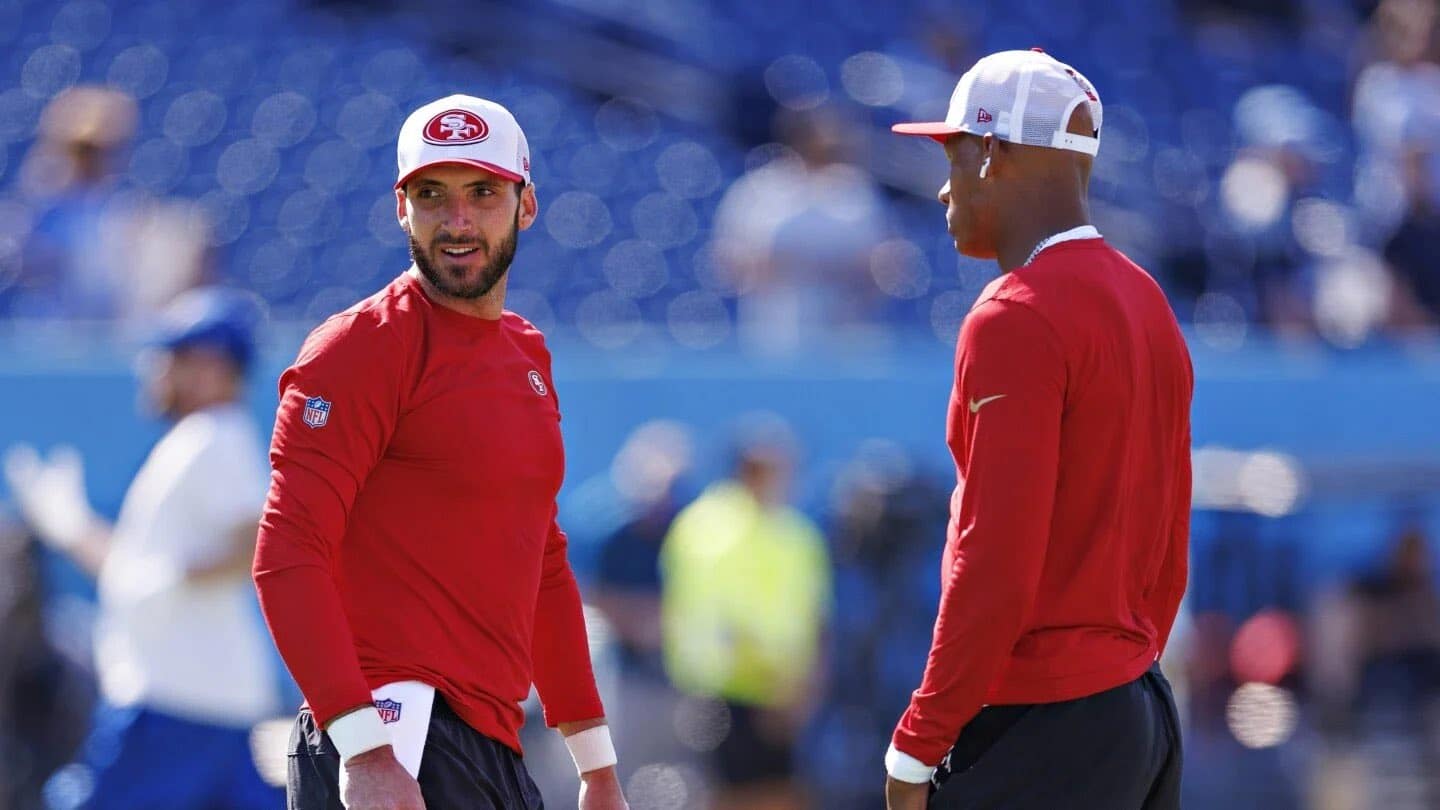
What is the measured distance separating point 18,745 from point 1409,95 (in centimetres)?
719

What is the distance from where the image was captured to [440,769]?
11.0 ft

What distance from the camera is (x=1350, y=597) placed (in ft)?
25.3

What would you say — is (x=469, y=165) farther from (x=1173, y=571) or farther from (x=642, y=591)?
(x=642, y=591)

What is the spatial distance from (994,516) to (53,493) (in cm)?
464

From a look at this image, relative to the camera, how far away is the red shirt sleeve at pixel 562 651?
3779 mm

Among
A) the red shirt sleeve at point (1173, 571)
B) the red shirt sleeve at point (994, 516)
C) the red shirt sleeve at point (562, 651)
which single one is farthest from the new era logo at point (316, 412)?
the red shirt sleeve at point (1173, 571)

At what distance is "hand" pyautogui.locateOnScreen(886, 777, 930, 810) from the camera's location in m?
3.44

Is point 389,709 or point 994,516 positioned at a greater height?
point 994,516

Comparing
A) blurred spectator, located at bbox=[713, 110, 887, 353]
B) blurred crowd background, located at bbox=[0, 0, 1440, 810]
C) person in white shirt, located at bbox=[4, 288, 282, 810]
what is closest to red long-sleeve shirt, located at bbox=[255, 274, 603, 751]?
person in white shirt, located at bbox=[4, 288, 282, 810]

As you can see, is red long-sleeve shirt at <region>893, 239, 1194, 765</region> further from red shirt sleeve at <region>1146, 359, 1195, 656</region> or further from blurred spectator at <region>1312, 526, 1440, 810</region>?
blurred spectator at <region>1312, 526, 1440, 810</region>

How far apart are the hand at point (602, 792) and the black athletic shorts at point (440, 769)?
0.30 meters

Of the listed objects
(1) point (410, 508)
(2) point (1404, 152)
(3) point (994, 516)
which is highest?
(2) point (1404, 152)

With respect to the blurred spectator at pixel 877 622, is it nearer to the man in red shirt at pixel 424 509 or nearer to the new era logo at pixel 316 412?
the man in red shirt at pixel 424 509

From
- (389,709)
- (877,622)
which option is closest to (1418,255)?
(877,622)
